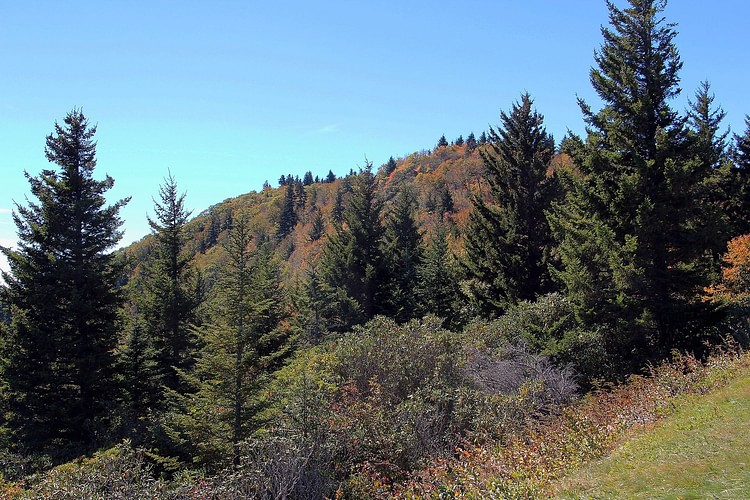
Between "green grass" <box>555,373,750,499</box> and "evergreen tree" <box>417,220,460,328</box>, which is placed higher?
"evergreen tree" <box>417,220,460,328</box>

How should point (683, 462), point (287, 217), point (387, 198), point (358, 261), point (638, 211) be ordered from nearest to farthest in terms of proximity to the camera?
point (683, 462), point (638, 211), point (358, 261), point (387, 198), point (287, 217)

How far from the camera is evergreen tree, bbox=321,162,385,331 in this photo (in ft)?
88.3

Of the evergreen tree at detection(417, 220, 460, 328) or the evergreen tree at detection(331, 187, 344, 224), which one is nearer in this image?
the evergreen tree at detection(417, 220, 460, 328)

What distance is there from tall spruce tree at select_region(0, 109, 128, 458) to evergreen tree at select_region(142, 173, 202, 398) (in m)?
2.42

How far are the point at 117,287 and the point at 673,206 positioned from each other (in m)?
20.8

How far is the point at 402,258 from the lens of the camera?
30.1m

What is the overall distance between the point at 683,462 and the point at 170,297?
789 inches

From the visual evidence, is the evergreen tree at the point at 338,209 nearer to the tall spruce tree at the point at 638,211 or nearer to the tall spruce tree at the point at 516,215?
the tall spruce tree at the point at 516,215

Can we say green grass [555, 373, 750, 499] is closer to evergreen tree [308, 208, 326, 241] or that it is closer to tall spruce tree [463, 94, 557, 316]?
tall spruce tree [463, 94, 557, 316]

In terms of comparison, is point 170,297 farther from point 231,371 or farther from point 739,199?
point 739,199

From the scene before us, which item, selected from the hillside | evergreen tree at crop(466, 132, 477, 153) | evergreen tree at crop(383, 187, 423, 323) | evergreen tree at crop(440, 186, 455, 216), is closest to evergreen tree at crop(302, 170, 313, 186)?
the hillside

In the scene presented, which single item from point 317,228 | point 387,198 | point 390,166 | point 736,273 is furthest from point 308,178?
point 736,273

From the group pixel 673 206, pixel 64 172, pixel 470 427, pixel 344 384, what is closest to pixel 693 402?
pixel 470 427

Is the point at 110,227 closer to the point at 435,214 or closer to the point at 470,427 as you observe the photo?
the point at 470,427
